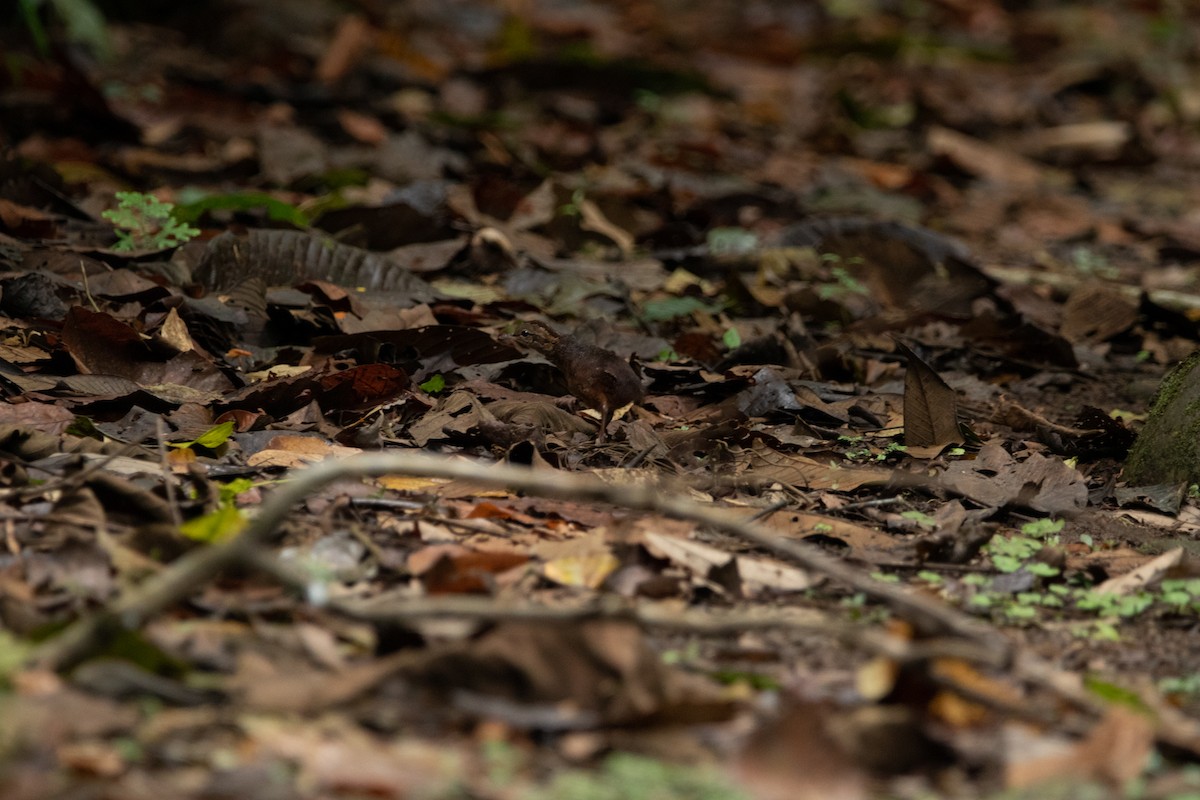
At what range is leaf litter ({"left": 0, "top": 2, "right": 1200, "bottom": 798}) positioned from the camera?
167cm

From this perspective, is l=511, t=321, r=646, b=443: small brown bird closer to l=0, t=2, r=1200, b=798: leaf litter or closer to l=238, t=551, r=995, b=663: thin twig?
l=0, t=2, r=1200, b=798: leaf litter

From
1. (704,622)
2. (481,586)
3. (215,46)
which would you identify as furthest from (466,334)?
(215,46)

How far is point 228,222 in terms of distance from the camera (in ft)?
13.6

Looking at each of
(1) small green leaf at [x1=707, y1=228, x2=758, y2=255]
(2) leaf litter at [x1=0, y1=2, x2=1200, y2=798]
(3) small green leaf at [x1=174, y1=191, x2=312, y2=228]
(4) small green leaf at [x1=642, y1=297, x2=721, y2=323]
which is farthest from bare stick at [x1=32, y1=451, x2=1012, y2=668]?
(1) small green leaf at [x1=707, y1=228, x2=758, y2=255]

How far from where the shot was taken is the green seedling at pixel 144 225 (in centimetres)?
348

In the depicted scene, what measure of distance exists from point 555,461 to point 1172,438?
4.26 ft

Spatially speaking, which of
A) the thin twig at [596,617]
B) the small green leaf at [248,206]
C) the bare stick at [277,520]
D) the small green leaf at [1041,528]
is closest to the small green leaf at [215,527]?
the bare stick at [277,520]

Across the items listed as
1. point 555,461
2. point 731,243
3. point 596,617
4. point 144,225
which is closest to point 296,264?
point 144,225

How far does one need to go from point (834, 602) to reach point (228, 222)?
102 inches

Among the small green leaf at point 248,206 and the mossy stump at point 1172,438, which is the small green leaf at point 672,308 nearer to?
the small green leaf at point 248,206

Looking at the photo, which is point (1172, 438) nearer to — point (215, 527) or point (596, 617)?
point (596, 617)

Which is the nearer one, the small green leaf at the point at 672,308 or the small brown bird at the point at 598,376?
the small brown bird at the point at 598,376

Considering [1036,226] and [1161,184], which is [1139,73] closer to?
[1161,184]

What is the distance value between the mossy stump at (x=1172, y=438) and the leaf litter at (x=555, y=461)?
29 mm
